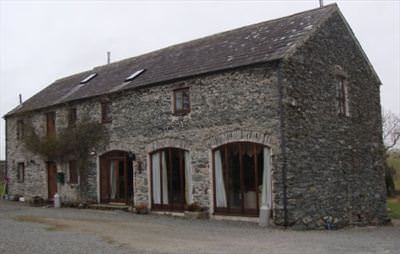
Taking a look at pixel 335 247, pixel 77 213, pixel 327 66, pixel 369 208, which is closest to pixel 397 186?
pixel 369 208

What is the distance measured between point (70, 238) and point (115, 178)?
900cm

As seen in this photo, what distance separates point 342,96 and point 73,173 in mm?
12415

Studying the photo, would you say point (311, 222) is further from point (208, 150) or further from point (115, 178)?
point (115, 178)

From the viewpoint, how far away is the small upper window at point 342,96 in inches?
734

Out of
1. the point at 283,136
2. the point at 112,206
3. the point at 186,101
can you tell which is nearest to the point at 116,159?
the point at 112,206

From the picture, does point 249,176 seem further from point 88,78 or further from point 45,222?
point 88,78

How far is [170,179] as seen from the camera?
62.3ft

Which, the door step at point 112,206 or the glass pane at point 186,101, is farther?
the door step at point 112,206

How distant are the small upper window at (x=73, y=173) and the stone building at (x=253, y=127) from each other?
0.05 meters

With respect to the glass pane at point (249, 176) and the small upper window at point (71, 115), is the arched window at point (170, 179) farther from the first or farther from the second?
the small upper window at point (71, 115)

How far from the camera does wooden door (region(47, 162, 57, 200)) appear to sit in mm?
24547

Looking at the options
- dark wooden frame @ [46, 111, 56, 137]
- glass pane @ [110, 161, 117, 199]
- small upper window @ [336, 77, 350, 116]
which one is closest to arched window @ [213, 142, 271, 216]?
small upper window @ [336, 77, 350, 116]

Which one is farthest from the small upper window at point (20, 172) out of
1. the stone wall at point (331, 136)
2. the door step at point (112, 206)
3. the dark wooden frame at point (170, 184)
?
the stone wall at point (331, 136)

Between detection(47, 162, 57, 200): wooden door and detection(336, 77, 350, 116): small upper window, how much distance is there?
1375 cm
